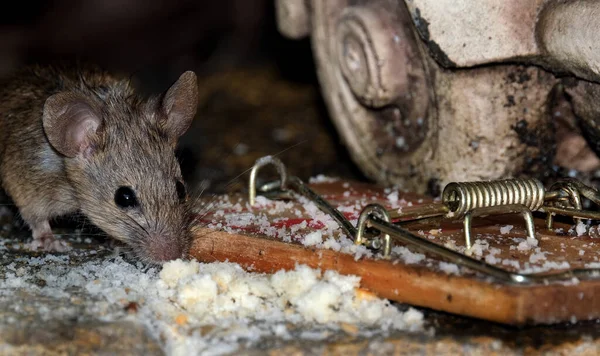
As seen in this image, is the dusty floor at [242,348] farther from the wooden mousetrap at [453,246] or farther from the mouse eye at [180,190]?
the mouse eye at [180,190]

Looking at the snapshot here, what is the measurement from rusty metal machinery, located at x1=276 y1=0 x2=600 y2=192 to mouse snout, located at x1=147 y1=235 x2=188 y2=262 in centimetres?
128

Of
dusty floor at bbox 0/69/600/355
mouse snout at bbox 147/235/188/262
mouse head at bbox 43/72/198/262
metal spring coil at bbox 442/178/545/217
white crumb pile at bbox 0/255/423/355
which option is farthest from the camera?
mouse head at bbox 43/72/198/262

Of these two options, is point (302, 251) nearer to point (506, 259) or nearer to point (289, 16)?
point (506, 259)

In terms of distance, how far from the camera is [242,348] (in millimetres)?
2379

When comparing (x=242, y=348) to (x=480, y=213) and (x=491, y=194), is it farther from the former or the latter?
(x=491, y=194)

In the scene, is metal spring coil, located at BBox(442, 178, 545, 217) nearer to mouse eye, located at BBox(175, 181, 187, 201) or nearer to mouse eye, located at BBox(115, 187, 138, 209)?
mouse eye, located at BBox(175, 181, 187, 201)

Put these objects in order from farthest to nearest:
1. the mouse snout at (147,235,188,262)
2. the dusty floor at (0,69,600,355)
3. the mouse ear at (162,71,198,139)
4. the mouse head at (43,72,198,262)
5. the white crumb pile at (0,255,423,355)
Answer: the mouse ear at (162,71,198,139), the mouse head at (43,72,198,262), the mouse snout at (147,235,188,262), the white crumb pile at (0,255,423,355), the dusty floor at (0,69,600,355)

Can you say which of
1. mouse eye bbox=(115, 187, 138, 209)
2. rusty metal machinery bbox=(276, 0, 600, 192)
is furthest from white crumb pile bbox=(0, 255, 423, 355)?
rusty metal machinery bbox=(276, 0, 600, 192)

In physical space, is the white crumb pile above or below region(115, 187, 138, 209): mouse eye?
below

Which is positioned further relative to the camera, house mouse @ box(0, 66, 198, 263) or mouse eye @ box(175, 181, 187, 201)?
mouse eye @ box(175, 181, 187, 201)

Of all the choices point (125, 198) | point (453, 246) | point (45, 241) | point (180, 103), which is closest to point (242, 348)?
point (453, 246)

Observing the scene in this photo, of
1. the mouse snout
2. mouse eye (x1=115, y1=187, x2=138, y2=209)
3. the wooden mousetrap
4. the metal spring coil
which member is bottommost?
the mouse snout

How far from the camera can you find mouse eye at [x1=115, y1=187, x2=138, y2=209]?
3.36 metres

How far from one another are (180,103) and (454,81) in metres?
1.16
